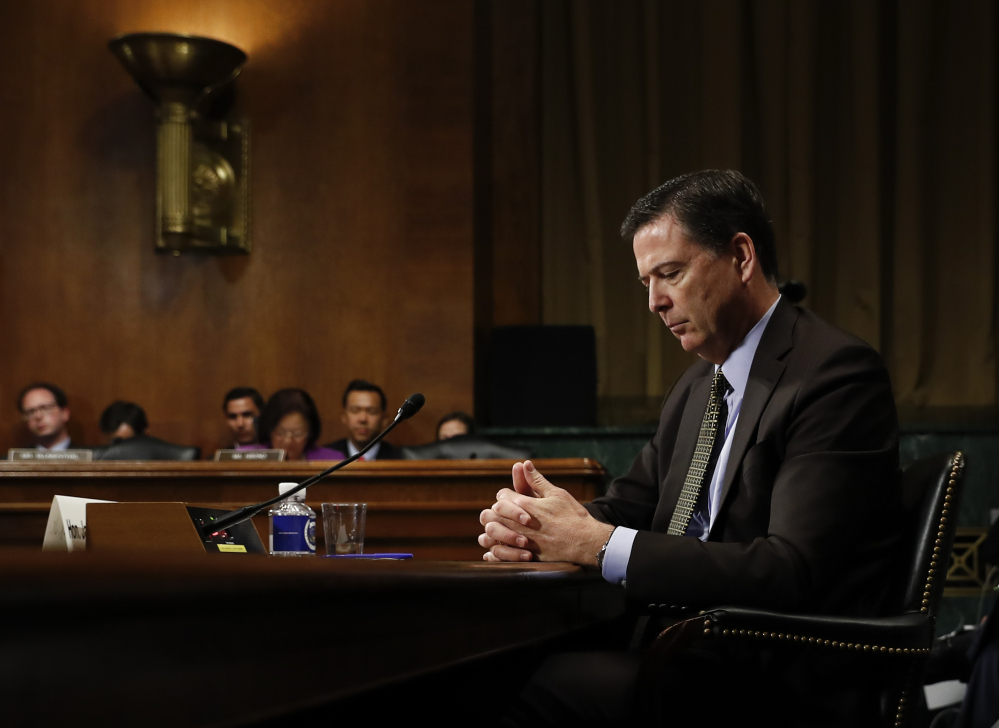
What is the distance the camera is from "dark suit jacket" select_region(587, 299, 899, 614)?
1.78 meters

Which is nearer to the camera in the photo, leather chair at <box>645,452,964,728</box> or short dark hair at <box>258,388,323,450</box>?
leather chair at <box>645,452,964,728</box>

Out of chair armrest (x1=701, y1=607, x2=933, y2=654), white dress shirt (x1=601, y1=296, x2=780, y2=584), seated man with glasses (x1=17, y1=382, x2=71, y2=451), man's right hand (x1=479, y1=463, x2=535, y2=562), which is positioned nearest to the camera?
chair armrest (x1=701, y1=607, x2=933, y2=654)

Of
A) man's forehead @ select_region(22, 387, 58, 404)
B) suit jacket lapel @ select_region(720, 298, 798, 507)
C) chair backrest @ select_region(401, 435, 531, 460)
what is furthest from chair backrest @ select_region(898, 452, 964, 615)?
man's forehead @ select_region(22, 387, 58, 404)

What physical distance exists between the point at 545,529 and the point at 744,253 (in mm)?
720

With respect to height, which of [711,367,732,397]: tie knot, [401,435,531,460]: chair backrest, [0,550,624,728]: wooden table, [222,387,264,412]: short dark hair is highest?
[711,367,732,397]: tie knot

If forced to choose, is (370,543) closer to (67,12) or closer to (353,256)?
(353,256)

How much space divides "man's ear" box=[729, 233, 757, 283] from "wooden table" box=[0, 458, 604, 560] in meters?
1.61

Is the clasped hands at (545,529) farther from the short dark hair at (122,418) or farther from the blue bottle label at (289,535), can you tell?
the short dark hair at (122,418)

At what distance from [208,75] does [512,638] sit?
579 centimetres

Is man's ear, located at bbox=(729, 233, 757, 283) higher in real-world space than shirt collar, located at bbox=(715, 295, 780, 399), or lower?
higher

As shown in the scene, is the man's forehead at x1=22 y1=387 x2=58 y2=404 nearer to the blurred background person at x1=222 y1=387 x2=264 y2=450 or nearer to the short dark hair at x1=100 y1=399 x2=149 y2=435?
the short dark hair at x1=100 y1=399 x2=149 y2=435

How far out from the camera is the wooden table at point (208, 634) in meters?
0.55

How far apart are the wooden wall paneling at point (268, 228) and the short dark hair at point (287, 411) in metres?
0.65

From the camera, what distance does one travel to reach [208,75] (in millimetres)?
6555
